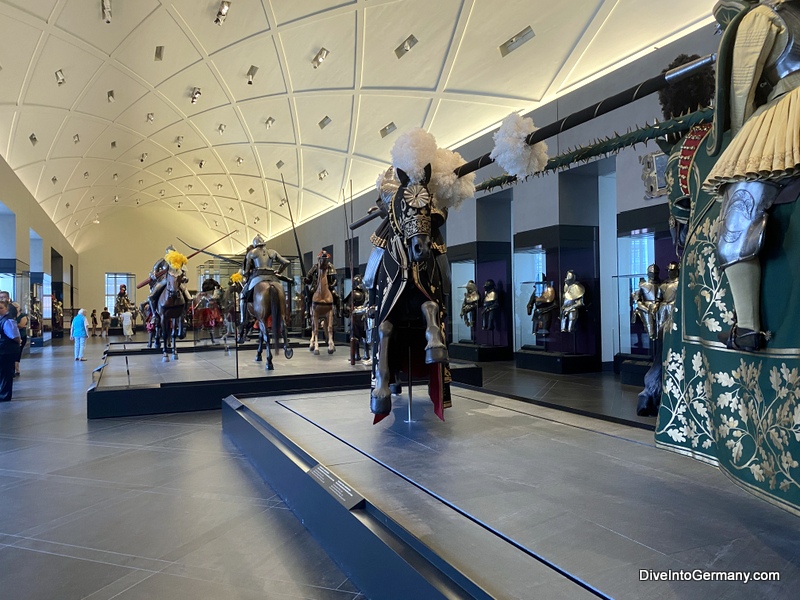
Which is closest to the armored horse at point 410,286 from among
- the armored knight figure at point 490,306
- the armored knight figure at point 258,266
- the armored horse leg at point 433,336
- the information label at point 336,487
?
the armored horse leg at point 433,336

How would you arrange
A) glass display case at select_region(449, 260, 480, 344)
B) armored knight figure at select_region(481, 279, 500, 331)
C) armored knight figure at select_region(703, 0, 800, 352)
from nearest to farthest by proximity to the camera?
armored knight figure at select_region(703, 0, 800, 352) < armored knight figure at select_region(481, 279, 500, 331) < glass display case at select_region(449, 260, 480, 344)

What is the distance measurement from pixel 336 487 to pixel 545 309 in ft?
31.3

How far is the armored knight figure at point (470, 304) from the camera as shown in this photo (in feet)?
46.5

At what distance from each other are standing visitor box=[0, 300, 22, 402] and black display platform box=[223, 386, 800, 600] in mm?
6194

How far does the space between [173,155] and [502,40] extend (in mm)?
14912

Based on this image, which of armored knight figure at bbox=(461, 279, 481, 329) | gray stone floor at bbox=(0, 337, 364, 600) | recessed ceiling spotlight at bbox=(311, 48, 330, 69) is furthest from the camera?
armored knight figure at bbox=(461, 279, 481, 329)

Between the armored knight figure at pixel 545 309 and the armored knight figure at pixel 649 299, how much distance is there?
8.62ft

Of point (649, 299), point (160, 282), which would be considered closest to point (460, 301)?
point (649, 299)

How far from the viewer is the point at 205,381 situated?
25.1ft

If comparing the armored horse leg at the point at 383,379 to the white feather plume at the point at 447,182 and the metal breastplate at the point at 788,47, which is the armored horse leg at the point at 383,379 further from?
the metal breastplate at the point at 788,47

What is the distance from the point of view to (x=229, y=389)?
7719 millimetres

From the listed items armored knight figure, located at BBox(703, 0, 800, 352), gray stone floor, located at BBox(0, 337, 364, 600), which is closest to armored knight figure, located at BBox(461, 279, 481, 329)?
gray stone floor, located at BBox(0, 337, 364, 600)

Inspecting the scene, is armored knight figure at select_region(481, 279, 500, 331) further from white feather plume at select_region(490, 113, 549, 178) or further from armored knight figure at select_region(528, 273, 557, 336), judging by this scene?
white feather plume at select_region(490, 113, 549, 178)

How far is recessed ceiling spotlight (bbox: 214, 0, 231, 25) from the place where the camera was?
10.9 meters
